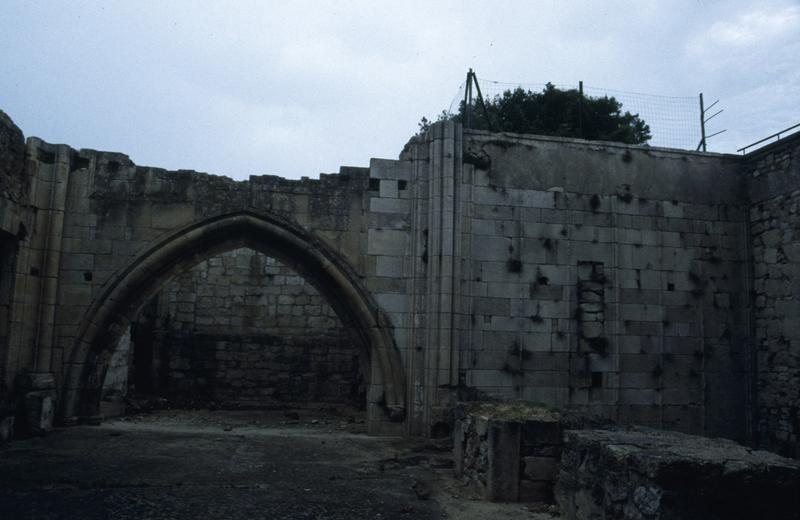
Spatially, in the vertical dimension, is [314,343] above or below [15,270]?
below

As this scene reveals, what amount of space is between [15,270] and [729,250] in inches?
413

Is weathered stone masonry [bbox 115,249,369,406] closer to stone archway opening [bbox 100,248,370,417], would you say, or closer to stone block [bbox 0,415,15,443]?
stone archway opening [bbox 100,248,370,417]

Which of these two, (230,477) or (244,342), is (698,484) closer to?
(230,477)

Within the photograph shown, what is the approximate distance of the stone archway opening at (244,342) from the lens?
47.2ft

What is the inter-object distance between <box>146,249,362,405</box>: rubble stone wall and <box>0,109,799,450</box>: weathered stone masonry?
17.2 ft

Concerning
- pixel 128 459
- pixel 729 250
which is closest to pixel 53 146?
pixel 128 459

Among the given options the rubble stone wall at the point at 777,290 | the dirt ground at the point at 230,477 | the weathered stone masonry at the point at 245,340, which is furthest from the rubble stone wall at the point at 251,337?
the rubble stone wall at the point at 777,290

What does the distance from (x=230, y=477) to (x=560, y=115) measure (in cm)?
1533

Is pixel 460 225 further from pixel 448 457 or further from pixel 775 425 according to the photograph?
pixel 775 425

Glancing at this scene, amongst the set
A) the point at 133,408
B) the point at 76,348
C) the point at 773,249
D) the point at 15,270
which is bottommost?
the point at 133,408

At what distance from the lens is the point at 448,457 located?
7641mm

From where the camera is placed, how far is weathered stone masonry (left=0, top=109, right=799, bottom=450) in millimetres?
9039

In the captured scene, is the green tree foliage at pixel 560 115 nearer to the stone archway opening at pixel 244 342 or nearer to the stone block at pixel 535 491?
the stone archway opening at pixel 244 342

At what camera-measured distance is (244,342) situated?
575 inches
